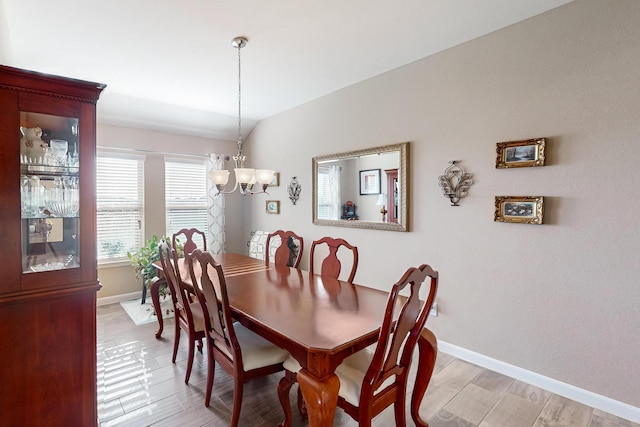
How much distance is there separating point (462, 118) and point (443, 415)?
2.26 m

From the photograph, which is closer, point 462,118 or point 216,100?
point 462,118

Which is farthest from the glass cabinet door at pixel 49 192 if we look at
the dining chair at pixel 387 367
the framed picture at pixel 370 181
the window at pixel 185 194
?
the window at pixel 185 194

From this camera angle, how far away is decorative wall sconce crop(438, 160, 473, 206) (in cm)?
265

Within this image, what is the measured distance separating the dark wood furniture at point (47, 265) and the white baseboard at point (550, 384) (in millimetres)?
2679

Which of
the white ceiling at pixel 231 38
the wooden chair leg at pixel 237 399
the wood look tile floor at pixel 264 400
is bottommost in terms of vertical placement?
the wood look tile floor at pixel 264 400

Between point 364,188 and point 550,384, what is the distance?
7.46 ft

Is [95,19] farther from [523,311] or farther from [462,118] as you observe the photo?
[523,311]

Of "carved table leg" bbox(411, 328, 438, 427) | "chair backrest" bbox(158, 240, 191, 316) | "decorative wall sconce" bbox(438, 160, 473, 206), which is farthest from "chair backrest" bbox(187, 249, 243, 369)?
"decorative wall sconce" bbox(438, 160, 473, 206)

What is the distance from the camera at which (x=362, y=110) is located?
3.45m

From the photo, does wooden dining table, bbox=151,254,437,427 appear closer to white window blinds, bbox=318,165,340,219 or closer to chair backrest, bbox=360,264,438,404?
chair backrest, bbox=360,264,438,404

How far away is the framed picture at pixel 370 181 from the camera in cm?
332

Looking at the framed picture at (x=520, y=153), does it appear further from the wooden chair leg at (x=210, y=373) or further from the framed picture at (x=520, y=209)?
the wooden chair leg at (x=210, y=373)

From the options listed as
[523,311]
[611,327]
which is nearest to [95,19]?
[523,311]

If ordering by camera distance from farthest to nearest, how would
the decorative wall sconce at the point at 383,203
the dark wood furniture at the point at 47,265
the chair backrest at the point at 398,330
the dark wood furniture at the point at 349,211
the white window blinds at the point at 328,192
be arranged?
the white window blinds at the point at 328,192 → the dark wood furniture at the point at 349,211 → the decorative wall sconce at the point at 383,203 → the dark wood furniture at the point at 47,265 → the chair backrest at the point at 398,330
